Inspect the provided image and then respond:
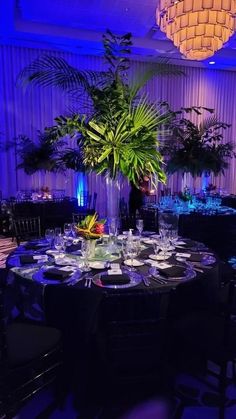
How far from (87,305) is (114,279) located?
243mm

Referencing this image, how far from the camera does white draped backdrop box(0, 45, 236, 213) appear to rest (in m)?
7.44

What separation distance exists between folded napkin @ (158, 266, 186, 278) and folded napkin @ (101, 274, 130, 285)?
28cm

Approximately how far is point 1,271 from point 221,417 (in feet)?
6.30

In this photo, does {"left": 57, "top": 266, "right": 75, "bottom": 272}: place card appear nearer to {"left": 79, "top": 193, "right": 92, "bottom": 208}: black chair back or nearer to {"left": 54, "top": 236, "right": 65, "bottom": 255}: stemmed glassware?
{"left": 54, "top": 236, "right": 65, "bottom": 255}: stemmed glassware

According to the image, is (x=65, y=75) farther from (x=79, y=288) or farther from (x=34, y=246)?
(x=79, y=288)

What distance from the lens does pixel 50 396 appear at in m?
2.29

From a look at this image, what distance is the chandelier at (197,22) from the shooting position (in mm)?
2967

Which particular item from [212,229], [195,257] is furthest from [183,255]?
[212,229]

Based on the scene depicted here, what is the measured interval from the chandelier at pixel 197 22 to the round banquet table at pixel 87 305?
2324mm

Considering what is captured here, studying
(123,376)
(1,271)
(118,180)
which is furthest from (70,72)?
(123,376)

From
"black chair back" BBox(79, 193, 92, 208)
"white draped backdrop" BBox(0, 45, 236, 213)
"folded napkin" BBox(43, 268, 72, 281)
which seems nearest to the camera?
"folded napkin" BBox(43, 268, 72, 281)

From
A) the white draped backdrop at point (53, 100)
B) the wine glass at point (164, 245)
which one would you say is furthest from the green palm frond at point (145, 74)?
the white draped backdrop at point (53, 100)

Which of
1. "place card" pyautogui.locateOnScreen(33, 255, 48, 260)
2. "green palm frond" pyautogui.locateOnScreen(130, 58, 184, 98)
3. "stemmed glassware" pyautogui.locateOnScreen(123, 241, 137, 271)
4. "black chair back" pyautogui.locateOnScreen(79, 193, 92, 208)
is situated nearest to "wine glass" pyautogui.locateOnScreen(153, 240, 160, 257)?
"stemmed glassware" pyautogui.locateOnScreen(123, 241, 137, 271)

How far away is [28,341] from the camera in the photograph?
202cm
